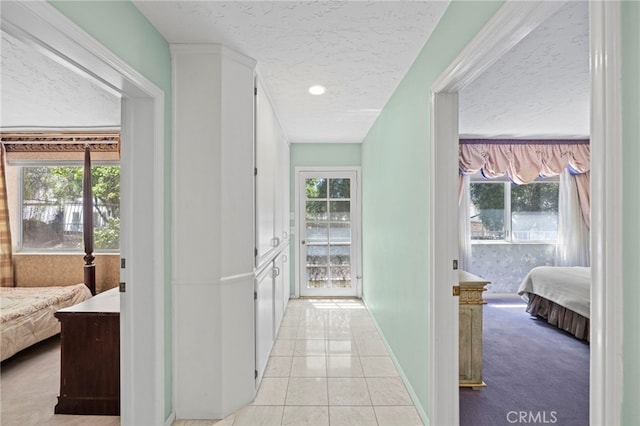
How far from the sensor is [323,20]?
180cm

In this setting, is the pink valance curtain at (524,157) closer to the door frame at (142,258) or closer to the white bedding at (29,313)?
the door frame at (142,258)

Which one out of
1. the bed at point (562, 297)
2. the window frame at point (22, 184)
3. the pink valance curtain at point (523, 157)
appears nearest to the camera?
the bed at point (562, 297)

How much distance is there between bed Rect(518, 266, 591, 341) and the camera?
3.43 m

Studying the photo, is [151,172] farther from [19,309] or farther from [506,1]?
[19,309]

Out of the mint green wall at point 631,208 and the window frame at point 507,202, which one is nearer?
the mint green wall at point 631,208

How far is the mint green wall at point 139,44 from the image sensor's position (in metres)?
1.33

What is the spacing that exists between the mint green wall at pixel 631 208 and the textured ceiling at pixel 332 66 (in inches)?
44.2

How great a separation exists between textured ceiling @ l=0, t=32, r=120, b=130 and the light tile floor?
7.66ft

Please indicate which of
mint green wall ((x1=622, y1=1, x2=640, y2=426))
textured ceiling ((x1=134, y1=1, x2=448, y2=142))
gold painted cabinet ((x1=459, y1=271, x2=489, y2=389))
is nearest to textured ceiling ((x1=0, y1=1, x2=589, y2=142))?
textured ceiling ((x1=134, y1=1, x2=448, y2=142))

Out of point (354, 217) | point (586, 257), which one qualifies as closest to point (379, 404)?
point (354, 217)

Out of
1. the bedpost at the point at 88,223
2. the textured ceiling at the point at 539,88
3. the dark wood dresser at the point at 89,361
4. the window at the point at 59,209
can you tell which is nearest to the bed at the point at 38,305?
the bedpost at the point at 88,223

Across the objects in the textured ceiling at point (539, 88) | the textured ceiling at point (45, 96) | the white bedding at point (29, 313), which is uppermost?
the textured ceiling at point (539, 88)

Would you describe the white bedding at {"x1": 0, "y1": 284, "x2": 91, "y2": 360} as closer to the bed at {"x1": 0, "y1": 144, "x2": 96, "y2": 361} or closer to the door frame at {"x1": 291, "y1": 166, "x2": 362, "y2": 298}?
the bed at {"x1": 0, "y1": 144, "x2": 96, "y2": 361}

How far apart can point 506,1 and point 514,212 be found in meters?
5.03
